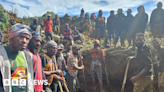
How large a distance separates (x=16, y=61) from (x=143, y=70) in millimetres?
3077

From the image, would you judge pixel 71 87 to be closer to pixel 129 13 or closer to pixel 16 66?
pixel 16 66

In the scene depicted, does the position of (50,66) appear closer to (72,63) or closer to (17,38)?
(72,63)

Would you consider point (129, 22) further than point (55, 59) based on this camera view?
Yes

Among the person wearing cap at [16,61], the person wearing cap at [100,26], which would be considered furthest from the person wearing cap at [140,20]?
the person wearing cap at [16,61]

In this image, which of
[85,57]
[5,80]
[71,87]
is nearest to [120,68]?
[85,57]

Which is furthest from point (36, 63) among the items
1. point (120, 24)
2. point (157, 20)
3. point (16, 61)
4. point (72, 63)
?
point (157, 20)

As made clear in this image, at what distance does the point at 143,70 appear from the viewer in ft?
9.40

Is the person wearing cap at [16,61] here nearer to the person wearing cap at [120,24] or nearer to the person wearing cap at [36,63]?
the person wearing cap at [36,63]

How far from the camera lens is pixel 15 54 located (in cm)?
172

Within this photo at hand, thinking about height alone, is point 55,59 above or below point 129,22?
below

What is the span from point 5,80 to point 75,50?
272cm

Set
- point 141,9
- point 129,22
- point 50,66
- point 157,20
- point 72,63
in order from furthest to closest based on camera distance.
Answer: point 129,22 < point 157,20 < point 141,9 < point 72,63 < point 50,66

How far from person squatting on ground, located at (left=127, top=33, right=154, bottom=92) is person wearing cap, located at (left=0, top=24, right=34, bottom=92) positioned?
2.76m

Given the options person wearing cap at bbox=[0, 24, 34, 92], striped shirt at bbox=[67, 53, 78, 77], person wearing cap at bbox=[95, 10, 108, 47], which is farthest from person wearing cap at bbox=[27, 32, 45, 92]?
person wearing cap at bbox=[95, 10, 108, 47]
